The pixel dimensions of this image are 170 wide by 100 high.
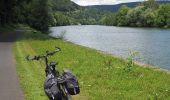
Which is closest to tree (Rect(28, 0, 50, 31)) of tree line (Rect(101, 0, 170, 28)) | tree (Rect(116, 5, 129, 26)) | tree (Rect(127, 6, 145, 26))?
tree line (Rect(101, 0, 170, 28))

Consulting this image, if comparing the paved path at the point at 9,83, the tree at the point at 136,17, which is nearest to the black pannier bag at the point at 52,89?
the paved path at the point at 9,83

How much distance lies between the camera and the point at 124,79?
14.1 metres

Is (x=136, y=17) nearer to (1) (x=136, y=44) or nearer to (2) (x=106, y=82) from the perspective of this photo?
Result: (1) (x=136, y=44)

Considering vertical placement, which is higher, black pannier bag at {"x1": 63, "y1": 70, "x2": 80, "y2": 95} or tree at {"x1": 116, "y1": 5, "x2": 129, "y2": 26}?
black pannier bag at {"x1": 63, "y1": 70, "x2": 80, "y2": 95}

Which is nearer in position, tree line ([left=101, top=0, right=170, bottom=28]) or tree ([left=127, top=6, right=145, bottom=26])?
tree line ([left=101, top=0, right=170, bottom=28])

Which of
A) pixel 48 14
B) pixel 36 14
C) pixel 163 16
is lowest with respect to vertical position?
pixel 163 16

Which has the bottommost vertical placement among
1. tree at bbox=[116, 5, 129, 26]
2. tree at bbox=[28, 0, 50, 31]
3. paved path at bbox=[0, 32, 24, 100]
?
tree at bbox=[116, 5, 129, 26]

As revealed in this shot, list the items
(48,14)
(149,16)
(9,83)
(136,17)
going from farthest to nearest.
→ (136,17), (149,16), (48,14), (9,83)

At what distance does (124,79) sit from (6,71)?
5.35m

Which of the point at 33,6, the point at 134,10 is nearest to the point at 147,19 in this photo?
the point at 134,10

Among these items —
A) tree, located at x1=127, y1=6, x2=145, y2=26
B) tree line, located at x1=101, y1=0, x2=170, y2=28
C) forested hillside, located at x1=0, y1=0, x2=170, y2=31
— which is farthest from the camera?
tree, located at x1=127, y1=6, x2=145, y2=26

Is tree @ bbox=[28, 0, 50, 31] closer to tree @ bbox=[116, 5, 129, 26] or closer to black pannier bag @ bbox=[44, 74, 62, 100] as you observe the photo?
tree @ bbox=[116, 5, 129, 26]

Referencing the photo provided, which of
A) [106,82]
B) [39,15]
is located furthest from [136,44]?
[39,15]

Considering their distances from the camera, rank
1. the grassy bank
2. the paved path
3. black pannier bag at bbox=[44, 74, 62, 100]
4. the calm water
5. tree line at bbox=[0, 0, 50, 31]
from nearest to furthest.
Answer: black pannier bag at bbox=[44, 74, 62, 100]
the grassy bank
the paved path
the calm water
tree line at bbox=[0, 0, 50, 31]
